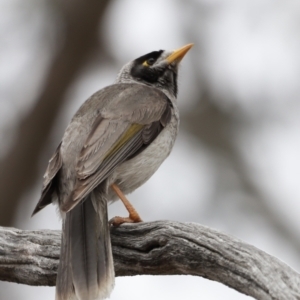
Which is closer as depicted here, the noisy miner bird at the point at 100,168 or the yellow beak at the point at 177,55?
the noisy miner bird at the point at 100,168

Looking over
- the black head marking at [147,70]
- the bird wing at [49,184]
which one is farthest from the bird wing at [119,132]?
the black head marking at [147,70]

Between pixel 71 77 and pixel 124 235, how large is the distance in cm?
404

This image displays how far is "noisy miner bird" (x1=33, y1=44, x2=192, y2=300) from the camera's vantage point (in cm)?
621

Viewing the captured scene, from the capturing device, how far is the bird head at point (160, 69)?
27.9ft

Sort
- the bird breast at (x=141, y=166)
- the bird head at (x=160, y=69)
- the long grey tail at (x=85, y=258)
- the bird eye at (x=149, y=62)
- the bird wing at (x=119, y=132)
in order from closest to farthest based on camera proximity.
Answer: the long grey tail at (x=85, y=258) → the bird wing at (x=119, y=132) → the bird breast at (x=141, y=166) → the bird head at (x=160, y=69) → the bird eye at (x=149, y=62)

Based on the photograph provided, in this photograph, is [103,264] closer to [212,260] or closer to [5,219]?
[212,260]

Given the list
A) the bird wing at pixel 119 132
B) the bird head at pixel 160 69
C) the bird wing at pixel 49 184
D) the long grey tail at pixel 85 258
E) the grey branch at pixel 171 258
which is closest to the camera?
the grey branch at pixel 171 258

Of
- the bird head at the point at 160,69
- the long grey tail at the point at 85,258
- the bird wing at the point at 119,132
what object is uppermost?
the bird head at the point at 160,69

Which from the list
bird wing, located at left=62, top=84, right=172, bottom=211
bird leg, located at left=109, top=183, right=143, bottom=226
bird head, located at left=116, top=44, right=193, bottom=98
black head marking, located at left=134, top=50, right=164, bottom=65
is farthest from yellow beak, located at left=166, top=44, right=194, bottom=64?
bird leg, located at left=109, top=183, right=143, bottom=226

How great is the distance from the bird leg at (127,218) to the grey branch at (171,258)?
0.27 ft

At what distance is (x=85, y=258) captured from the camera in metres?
6.31

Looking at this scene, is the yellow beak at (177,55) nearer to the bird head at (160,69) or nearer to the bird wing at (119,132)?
the bird head at (160,69)

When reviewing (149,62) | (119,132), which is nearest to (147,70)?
(149,62)

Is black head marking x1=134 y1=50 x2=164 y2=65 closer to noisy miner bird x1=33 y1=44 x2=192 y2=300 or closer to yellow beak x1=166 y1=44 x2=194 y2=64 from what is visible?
yellow beak x1=166 y1=44 x2=194 y2=64
